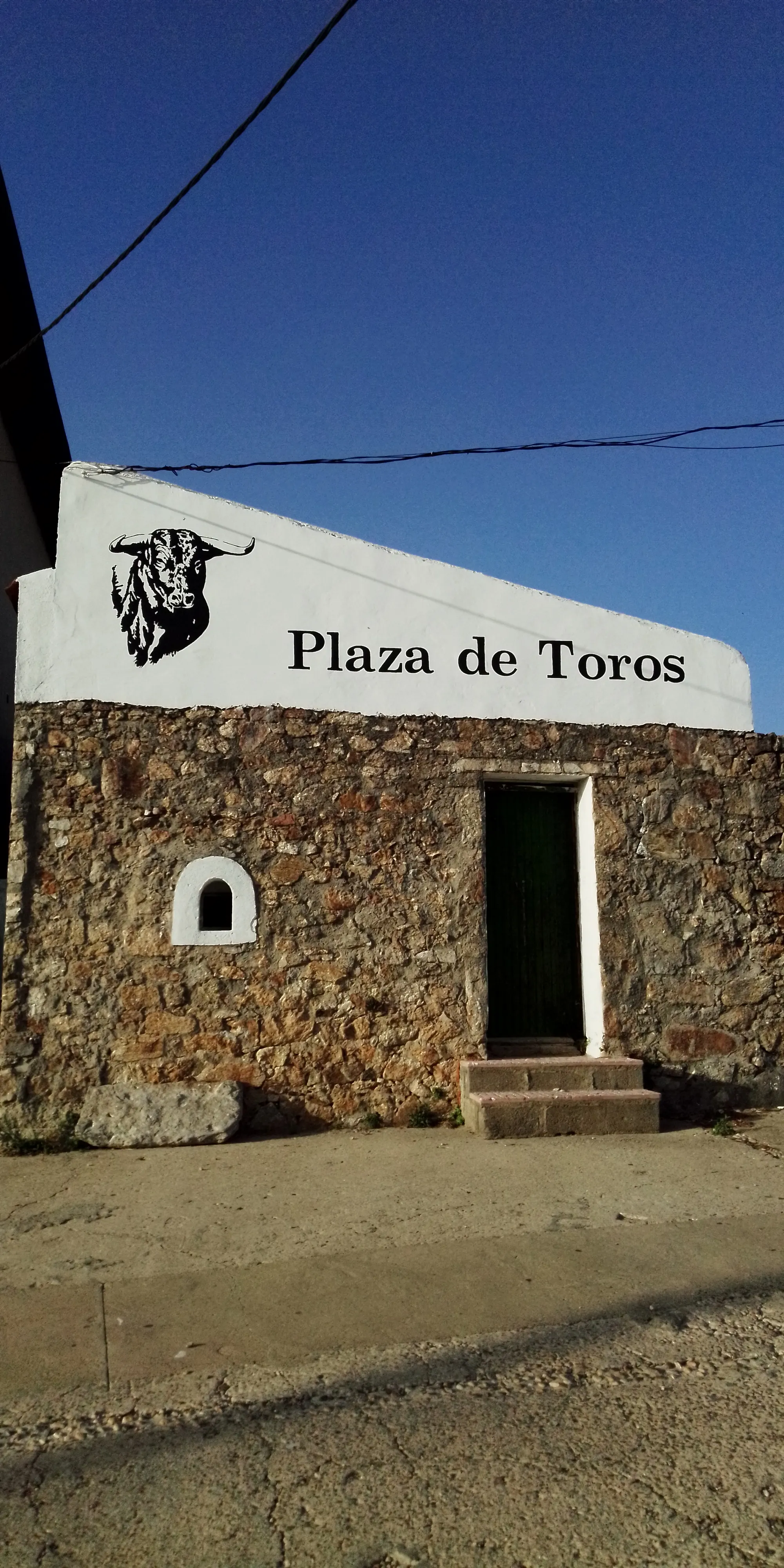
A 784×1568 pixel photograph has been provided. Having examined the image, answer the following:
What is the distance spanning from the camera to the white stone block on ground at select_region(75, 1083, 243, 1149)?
5.82 metres

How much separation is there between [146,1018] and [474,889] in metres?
2.18

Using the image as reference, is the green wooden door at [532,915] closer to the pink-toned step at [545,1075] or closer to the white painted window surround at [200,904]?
the pink-toned step at [545,1075]

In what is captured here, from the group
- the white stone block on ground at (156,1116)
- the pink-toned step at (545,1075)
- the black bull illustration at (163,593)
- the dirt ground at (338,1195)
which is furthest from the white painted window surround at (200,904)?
the pink-toned step at (545,1075)

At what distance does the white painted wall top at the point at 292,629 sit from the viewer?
6.48m

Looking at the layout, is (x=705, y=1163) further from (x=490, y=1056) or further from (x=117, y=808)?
(x=117, y=808)

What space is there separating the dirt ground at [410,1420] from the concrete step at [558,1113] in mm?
1102

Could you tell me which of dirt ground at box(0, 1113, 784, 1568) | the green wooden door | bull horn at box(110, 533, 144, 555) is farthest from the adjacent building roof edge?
dirt ground at box(0, 1113, 784, 1568)

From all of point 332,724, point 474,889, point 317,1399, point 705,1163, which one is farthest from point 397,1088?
point 317,1399

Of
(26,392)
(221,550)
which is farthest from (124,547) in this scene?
(26,392)

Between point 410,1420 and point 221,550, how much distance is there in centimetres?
525

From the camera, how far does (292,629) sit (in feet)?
22.0

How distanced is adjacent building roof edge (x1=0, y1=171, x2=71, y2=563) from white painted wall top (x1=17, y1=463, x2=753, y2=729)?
9.60ft

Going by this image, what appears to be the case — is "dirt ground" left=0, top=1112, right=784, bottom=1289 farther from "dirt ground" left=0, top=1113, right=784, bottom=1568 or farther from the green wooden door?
the green wooden door

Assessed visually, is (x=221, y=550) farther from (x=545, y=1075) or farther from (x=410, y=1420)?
(x=410, y=1420)
